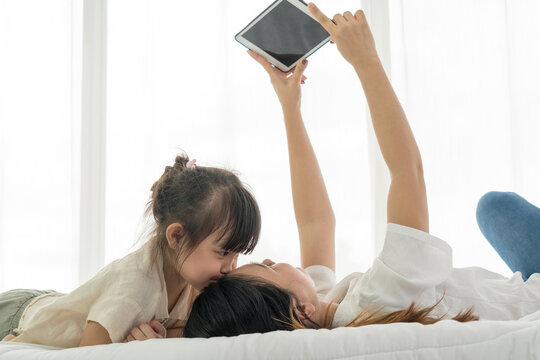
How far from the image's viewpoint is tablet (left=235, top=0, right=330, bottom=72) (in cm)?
125

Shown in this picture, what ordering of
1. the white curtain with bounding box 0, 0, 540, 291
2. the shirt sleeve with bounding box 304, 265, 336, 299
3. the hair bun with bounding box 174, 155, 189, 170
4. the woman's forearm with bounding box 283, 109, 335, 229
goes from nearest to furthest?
the hair bun with bounding box 174, 155, 189, 170
the shirt sleeve with bounding box 304, 265, 336, 299
the woman's forearm with bounding box 283, 109, 335, 229
the white curtain with bounding box 0, 0, 540, 291

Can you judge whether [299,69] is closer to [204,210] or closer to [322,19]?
[322,19]

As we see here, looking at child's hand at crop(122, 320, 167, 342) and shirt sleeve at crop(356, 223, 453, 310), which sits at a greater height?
shirt sleeve at crop(356, 223, 453, 310)

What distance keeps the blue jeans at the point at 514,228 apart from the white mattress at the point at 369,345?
0.49 m

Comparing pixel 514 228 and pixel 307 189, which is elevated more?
pixel 307 189

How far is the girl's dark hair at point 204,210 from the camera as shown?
3.48 ft

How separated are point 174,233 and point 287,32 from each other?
0.58 meters

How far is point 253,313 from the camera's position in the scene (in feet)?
2.89

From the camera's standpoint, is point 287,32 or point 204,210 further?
point 287,32

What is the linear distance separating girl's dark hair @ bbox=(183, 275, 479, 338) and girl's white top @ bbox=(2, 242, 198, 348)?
0.13 m

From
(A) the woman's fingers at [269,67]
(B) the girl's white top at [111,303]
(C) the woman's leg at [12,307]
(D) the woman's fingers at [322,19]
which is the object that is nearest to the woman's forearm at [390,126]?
(D) the woman's fingers at [322,19]

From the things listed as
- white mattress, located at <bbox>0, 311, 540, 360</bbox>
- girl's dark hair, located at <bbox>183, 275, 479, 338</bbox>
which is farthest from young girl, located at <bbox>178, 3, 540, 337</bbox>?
white mattress, located at <bbox>0, 311, 540, 360</bbox>

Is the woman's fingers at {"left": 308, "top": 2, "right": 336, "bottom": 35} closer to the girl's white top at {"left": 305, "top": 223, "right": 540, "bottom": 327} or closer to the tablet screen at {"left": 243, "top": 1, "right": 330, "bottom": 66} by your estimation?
the tablet screen at {"left": 243, "top": 1, "right": 330, "bottom": 66}

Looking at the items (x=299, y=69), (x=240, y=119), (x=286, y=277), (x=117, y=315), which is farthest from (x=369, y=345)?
(x=240, y=119)
